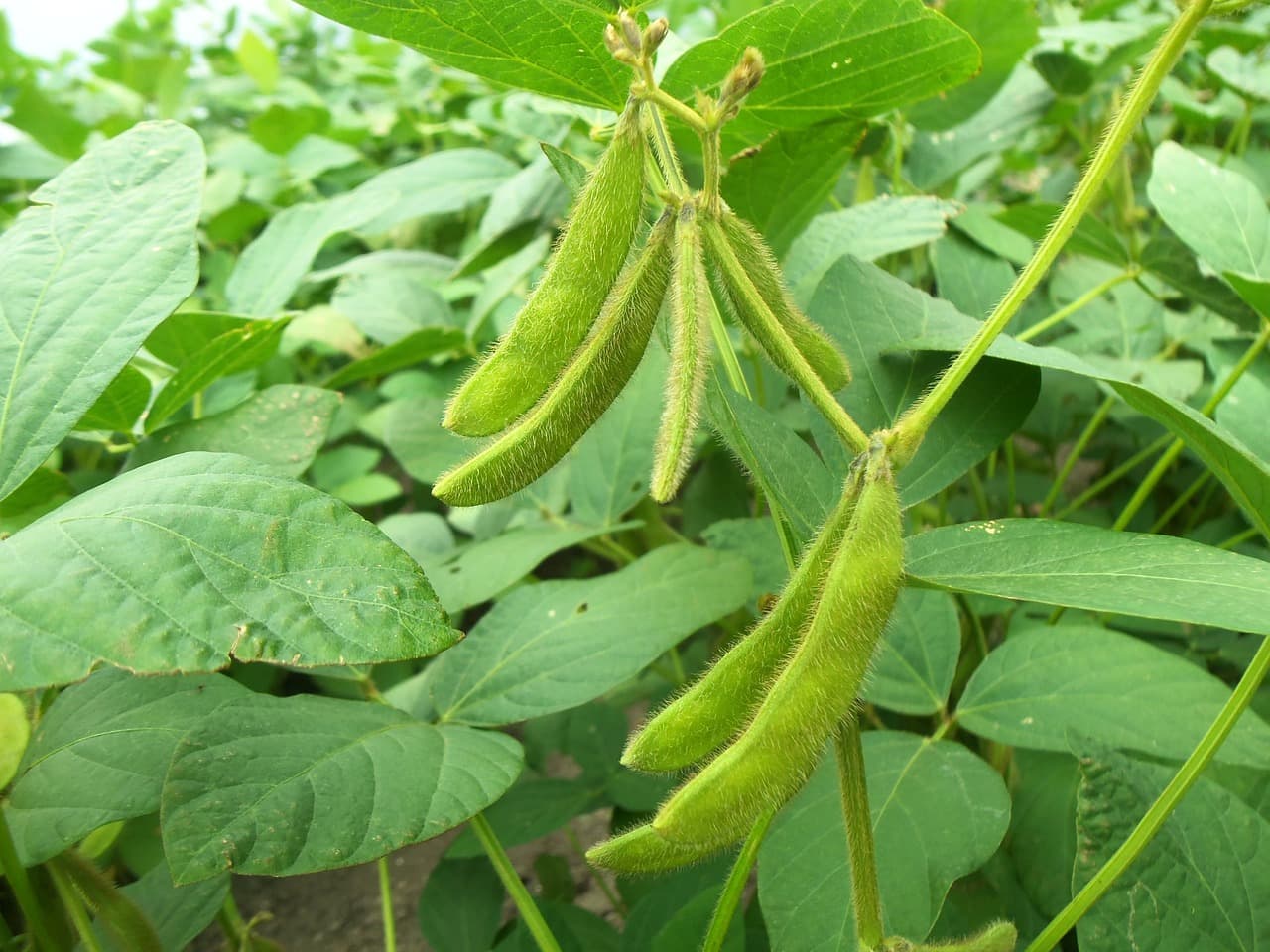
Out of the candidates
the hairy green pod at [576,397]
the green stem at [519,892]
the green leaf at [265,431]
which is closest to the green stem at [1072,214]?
the hairy green pod at [576,397]

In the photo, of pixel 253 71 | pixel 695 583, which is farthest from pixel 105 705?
pixel 253 71

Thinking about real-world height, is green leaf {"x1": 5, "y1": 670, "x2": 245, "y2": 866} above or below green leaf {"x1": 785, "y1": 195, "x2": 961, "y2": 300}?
below

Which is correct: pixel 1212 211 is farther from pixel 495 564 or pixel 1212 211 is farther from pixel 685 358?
pixel 495 564

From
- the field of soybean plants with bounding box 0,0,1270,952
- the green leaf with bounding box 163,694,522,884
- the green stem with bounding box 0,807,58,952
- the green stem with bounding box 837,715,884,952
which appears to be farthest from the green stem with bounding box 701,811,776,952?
the green stem with bounding box 0,807,58,952

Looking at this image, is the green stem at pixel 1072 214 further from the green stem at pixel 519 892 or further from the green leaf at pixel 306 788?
the green stem at pixel 519 892

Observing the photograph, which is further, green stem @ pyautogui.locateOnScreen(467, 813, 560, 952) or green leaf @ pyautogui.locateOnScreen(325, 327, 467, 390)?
green leaf @ pyautogui.locateOnScreen(325, 327, 467, 390)

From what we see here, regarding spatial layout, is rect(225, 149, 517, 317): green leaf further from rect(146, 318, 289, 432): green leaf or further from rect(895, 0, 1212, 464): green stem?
rect(895, 0, 1212, 464): green stem
